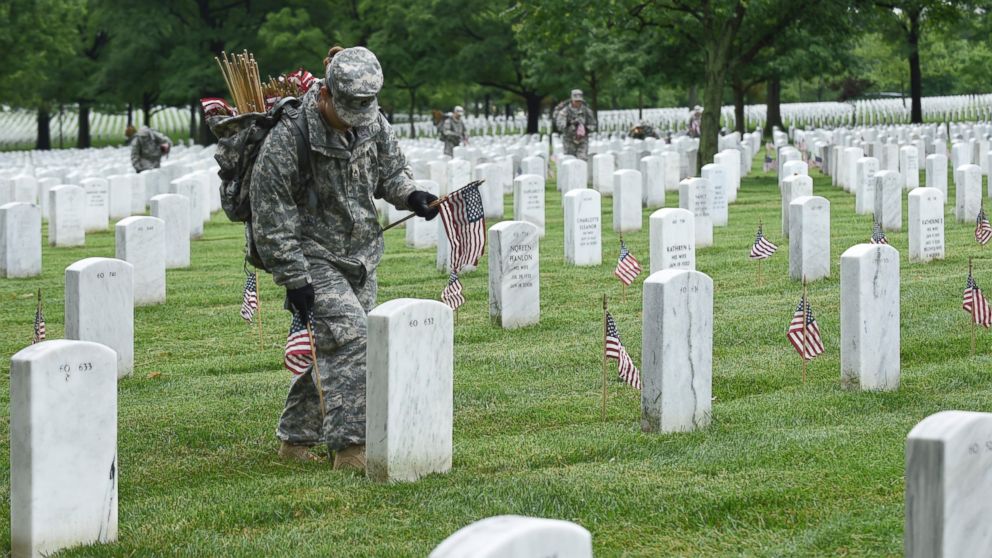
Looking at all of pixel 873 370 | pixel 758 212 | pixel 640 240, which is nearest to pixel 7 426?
pixel 873 370

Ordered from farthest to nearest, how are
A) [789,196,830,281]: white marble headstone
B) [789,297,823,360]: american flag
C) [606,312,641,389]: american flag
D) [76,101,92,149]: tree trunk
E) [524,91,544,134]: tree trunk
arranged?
[76,101,92,149]: tree trunk → [524,91,544,134]: tree trunk → [789,196,830,281]: white marble headstone → [789,297,823,360]: american flag → [606,312,641,389]: american flag

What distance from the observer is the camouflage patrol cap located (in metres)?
6.61

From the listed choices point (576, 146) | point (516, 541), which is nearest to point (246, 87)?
point (516, 541)

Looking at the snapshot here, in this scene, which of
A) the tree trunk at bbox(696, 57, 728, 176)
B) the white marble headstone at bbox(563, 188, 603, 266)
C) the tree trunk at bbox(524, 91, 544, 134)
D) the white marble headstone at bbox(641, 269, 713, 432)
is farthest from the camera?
the tree trunk at bbox(524, 91, 544, 134)

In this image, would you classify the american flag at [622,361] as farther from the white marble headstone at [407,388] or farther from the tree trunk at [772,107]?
the tree trunk at [772,107]

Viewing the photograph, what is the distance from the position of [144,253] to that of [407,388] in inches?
288

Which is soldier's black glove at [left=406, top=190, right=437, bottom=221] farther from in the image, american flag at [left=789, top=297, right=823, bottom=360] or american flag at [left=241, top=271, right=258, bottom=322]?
american flag at [left=241, top=271, right=258, bottom=322]

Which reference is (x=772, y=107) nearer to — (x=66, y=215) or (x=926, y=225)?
(x=66, y=215)

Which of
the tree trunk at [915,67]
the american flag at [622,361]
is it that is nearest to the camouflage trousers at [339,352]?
the american flag at [622,361]

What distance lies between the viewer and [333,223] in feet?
22.8

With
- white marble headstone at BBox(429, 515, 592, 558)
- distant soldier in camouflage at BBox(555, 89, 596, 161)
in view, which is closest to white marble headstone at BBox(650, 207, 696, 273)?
white marble headstone at BBox(429, 515, 592, 558)

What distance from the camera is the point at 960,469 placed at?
163 inches

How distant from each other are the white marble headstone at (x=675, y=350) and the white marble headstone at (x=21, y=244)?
9.70 meters

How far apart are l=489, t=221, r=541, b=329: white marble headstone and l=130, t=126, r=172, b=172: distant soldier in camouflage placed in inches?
661
